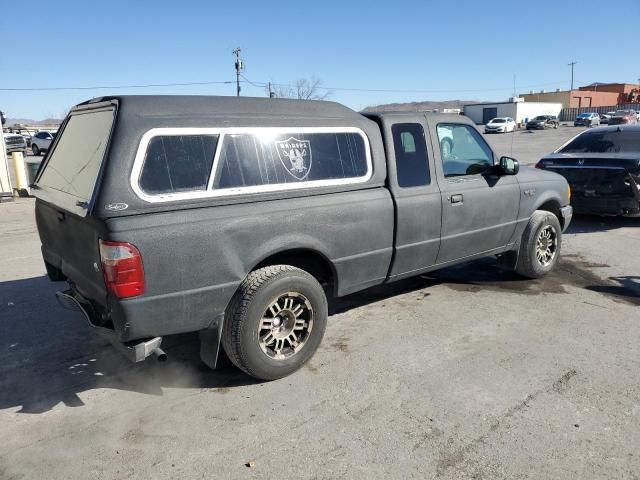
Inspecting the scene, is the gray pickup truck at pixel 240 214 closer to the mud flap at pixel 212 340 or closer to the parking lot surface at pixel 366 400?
the mud flap at pixel 212 340

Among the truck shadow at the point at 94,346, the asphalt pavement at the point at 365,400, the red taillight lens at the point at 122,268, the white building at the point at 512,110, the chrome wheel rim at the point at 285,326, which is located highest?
the white building at the point at 512,110

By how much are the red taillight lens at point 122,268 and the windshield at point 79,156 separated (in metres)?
0.45

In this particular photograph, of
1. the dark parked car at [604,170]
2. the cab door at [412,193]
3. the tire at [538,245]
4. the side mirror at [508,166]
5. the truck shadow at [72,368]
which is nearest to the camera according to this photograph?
the truck shadow at [72,368]

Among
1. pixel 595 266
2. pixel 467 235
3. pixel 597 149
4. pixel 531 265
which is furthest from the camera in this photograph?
pixel 597 149

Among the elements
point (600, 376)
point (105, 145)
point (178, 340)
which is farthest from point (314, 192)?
point (600, 376)

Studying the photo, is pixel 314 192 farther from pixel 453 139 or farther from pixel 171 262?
pixel 453 139

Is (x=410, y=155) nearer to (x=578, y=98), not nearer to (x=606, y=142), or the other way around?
(x=606, y=142)

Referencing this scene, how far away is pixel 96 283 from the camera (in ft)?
10.3

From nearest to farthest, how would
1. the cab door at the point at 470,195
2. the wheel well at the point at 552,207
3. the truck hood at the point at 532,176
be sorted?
the cab door at the point at 470,195
the truck hood at the point at 532,176
the wheel well at the point at 552,207

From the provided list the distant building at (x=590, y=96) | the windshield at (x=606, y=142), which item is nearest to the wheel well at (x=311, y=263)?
the windshield at (x=606, y=142)

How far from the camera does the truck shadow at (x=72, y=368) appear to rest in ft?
11.7

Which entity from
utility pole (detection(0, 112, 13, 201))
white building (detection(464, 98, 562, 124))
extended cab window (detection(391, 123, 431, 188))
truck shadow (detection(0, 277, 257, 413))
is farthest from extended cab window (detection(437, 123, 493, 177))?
white building (detection(464, 98, 562, 124))

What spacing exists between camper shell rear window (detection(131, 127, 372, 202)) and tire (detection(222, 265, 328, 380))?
649mm

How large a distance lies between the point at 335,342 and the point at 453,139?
90.0 inches
